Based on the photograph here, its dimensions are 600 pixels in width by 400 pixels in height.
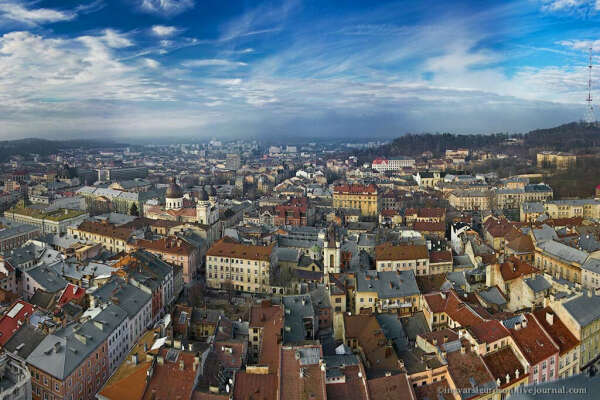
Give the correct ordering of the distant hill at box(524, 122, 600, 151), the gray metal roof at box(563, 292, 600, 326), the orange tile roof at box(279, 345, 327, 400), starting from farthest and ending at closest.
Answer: the distant hill at box(524, 122, 600, 151) < the gray metal roof at box(563, 292, 600, 326) < the orange tile roof at box(279, 345, 327, 400)

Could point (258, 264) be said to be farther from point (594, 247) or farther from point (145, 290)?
point (594, 247)

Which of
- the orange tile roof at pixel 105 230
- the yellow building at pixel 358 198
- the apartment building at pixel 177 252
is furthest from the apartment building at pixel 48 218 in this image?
the yellow building at pixel 358 198

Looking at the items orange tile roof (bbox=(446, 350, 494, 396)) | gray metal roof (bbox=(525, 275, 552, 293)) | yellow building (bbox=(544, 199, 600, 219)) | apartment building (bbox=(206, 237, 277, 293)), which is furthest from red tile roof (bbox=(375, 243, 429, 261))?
yellow building (bbox=(544, 199, 600, 219))

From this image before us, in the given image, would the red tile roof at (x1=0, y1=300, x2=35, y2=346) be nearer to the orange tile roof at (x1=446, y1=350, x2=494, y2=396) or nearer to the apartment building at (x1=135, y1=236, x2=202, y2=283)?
the apartment building at (x1=135, y1=236, x2=202, y2=283)

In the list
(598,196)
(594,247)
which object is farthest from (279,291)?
(598,196)

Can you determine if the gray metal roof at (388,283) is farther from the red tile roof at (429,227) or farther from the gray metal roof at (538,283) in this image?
the red tile roof at (429,227)

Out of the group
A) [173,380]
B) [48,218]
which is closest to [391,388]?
[173,380]
